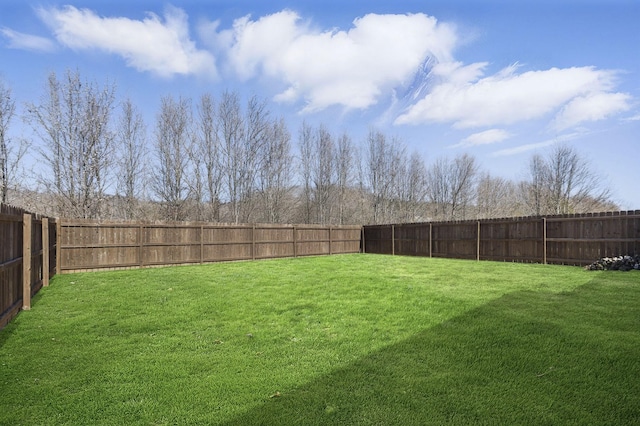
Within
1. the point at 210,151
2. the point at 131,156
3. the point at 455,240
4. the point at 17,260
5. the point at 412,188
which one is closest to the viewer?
the point at 17,260

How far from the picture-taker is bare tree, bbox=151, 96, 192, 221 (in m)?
21.1

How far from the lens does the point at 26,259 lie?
5648mm

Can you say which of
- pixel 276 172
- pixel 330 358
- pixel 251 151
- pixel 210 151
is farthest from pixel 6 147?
pixel 330 358

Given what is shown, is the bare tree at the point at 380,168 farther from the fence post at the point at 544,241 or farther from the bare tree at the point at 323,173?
the fence post at the point at 544,241

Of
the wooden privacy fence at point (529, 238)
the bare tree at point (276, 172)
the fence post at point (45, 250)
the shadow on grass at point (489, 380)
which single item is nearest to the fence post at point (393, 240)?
the wooden privacy fence at point (529, 238)

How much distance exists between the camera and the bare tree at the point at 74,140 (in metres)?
15.7

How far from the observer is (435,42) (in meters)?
12.3

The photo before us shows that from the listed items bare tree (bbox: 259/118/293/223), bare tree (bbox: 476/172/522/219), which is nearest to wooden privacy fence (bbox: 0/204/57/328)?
bare tree (bbox: 259/118/293/223)

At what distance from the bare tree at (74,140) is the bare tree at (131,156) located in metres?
3.16

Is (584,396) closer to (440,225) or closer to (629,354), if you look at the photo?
(629,354)

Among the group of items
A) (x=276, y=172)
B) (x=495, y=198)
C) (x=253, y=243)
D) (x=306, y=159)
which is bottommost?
(x=253, y=243)

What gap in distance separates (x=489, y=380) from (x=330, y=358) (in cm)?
147

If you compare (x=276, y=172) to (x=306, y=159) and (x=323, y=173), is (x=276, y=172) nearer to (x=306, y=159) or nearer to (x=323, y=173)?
(x=306, y=159)

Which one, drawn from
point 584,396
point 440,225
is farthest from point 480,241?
point 584,396
